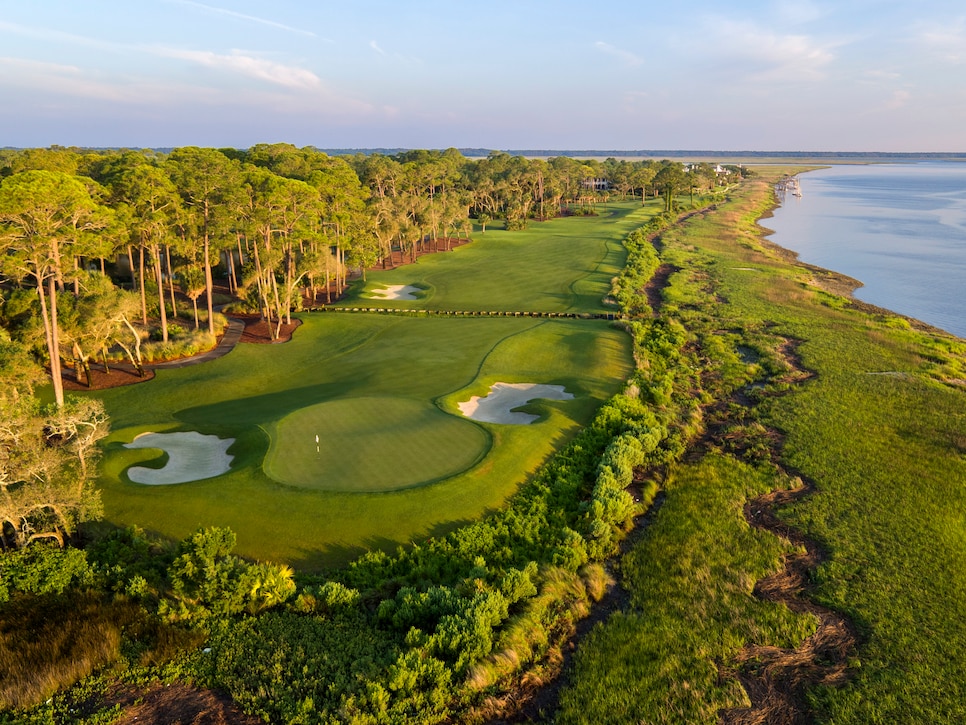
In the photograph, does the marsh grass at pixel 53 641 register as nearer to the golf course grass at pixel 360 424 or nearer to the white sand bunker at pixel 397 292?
the golf course grass at pixel 360 424

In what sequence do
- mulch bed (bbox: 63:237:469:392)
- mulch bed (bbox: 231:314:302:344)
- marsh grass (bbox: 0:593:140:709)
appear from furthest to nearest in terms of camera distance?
mulch bed (bbox: 231:314:302:344), mulch bed (bbox: 63:237:469:392), marsh grass (bbox: 0:593:140:709)

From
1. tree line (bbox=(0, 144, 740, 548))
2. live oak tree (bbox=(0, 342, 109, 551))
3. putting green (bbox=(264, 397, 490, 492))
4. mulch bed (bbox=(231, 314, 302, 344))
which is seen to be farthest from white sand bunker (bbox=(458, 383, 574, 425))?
mulch bed (bbox=(231, 314, 302, 344))

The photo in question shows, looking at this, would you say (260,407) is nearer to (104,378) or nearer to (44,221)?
(104,378)

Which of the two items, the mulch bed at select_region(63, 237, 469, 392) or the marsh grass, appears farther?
the mulch bed at select_region(63, 237, 469, 392)

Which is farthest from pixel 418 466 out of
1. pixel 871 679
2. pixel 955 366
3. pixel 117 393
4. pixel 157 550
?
pixel 955 366

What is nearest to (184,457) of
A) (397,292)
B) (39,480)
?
(39,480)

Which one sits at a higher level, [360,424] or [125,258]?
[125,258]

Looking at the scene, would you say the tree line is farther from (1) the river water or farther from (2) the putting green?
(1) the river water

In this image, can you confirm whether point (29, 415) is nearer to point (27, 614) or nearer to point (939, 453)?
point (27, 614)
